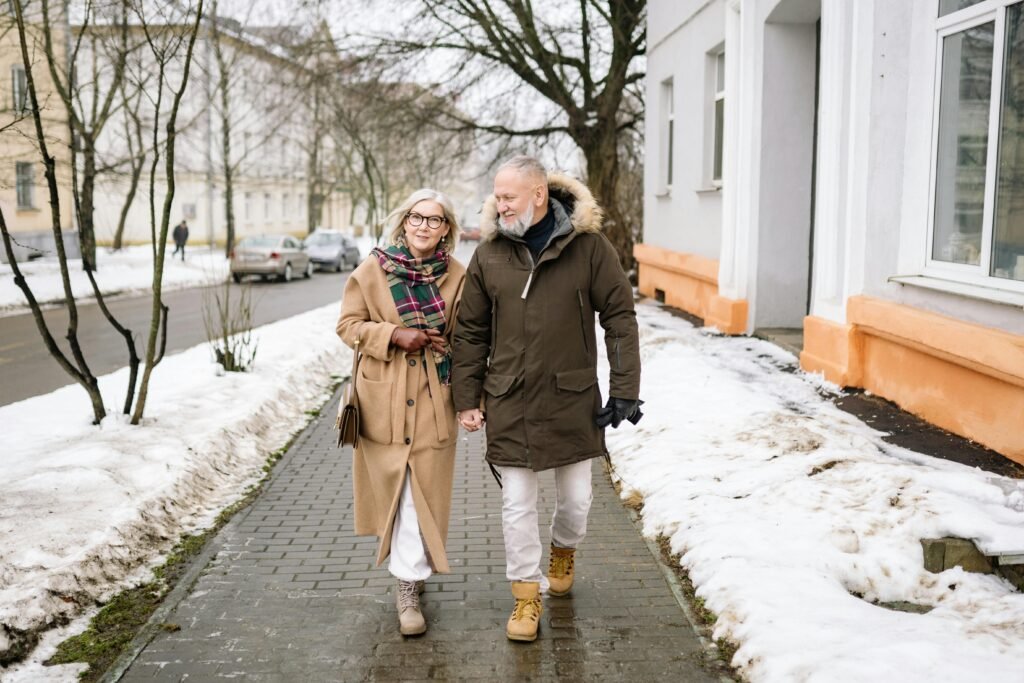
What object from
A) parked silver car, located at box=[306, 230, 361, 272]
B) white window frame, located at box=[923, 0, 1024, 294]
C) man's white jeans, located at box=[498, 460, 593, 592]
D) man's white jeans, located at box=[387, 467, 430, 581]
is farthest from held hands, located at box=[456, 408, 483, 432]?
parked silver car, located at box=[306, 230, 361, 272]

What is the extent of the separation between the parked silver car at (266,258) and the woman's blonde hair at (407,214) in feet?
80.3

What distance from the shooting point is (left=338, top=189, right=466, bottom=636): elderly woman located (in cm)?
418

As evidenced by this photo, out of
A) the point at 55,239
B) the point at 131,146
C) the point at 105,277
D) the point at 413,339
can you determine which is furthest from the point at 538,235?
the point at 131,146

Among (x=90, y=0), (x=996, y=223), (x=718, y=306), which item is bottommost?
(x=718, y=306)

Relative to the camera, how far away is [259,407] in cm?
866

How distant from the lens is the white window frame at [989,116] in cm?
611

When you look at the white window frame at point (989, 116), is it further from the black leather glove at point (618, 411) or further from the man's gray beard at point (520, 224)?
the man's gray beard at point (520, 224)

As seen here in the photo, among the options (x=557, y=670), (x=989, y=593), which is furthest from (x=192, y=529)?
(x=989, y=593)

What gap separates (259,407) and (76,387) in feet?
8.09

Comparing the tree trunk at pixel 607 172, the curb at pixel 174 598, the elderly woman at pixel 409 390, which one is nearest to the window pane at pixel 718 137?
the tree trunk at pixel 607 172

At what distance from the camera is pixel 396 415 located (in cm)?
418

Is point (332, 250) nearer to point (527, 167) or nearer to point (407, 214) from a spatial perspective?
point (407, 214)

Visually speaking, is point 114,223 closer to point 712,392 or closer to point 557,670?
point 712,392

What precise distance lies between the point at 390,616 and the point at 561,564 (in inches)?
32.0
